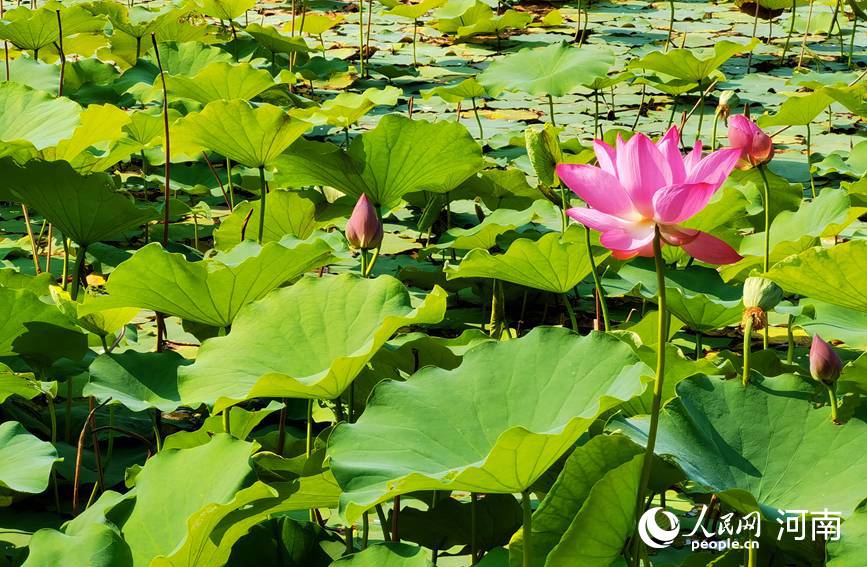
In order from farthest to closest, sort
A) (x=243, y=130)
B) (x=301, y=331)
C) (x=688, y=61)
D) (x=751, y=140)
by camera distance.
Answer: (x=688, y=61), (x=243, y=130), (x=751, y=140), (x=301, y=331)

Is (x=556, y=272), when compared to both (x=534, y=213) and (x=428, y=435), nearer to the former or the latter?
(x=534, y=213)

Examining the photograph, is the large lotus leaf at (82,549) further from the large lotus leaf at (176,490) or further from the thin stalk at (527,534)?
the thin stalk at (527,534)

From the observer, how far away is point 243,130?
2291 millimetres

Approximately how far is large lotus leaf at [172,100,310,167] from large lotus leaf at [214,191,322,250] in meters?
0.12

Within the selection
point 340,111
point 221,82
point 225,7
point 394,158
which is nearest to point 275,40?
point 225,7

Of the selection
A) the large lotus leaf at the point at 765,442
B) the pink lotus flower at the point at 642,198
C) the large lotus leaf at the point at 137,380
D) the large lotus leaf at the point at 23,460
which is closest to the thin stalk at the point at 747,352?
the large lotus leaf at the point at 765,442

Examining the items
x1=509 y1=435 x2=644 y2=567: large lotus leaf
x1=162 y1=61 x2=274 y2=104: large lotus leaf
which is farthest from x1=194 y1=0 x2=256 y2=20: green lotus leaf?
x1=509 y1=435 x2=644 y2=567: large lotus leaf

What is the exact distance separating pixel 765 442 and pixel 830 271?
1.20 ft

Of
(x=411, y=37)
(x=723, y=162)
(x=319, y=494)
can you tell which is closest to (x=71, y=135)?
(x=319, y=494)

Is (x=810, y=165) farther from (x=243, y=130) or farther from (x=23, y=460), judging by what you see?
(x=23, y=460)

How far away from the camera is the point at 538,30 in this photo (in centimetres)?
565

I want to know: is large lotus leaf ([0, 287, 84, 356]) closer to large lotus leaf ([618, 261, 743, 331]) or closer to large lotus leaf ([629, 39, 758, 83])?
large lotus leaf ([618, 261, 743, 331])

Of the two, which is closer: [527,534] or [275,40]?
[527,534]

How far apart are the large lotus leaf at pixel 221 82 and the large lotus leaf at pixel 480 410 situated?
5.70ft
